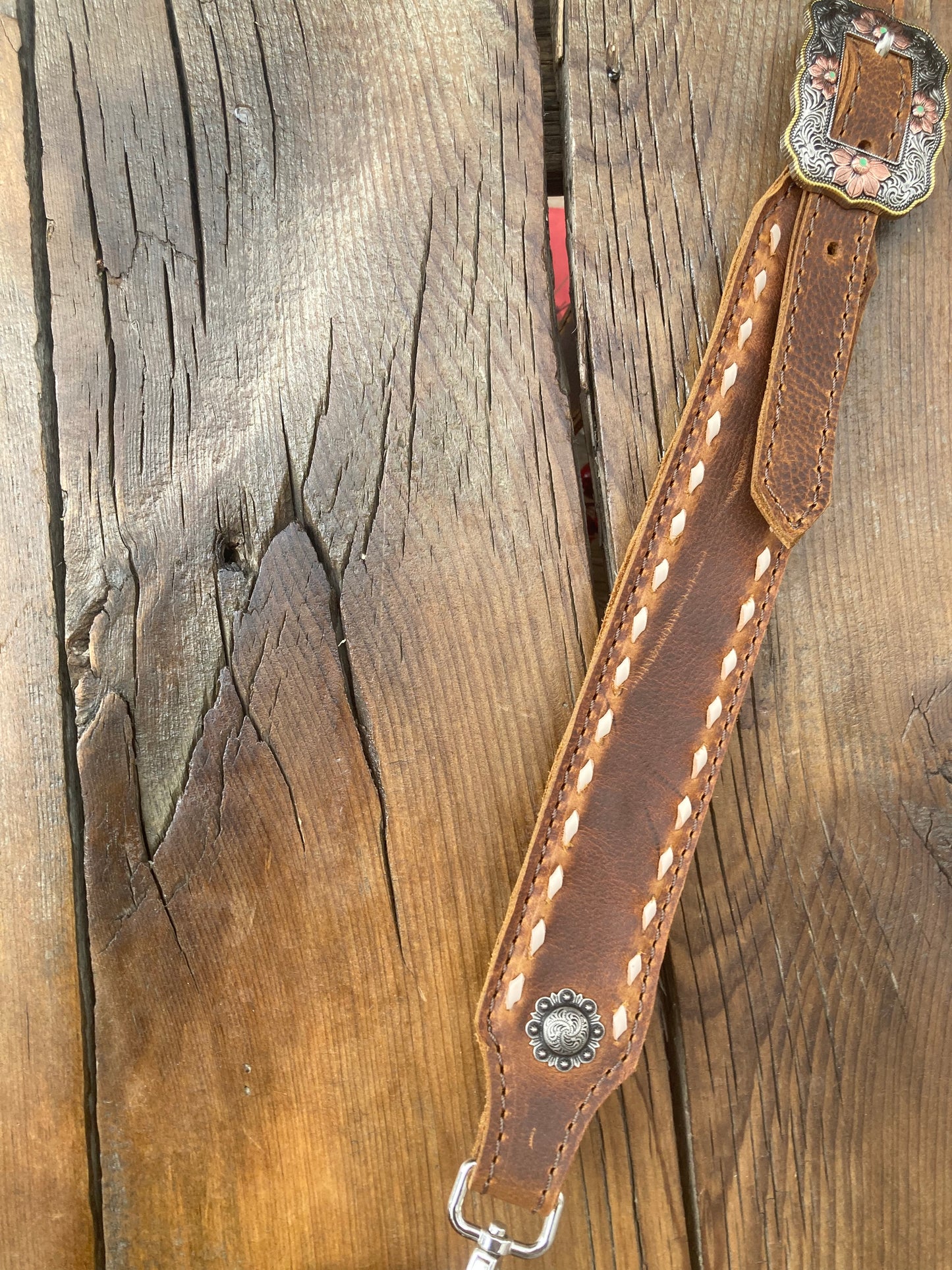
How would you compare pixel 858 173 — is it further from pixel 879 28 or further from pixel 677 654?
pixel 677 654

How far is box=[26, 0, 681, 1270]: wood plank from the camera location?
0.93 meters

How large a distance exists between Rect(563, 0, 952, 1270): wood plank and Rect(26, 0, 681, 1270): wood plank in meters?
0.08

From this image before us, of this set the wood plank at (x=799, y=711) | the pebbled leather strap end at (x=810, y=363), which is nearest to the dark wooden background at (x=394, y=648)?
the wood plank at (x=799, y=711)

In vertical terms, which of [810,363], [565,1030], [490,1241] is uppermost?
[810,363]

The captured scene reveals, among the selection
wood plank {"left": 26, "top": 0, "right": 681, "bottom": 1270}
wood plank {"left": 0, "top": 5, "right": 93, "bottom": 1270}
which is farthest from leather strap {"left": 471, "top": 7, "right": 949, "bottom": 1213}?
wood plank {"left": 0, "top": 5, "right": 93, "bottom": 1270}

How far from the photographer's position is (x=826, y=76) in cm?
83

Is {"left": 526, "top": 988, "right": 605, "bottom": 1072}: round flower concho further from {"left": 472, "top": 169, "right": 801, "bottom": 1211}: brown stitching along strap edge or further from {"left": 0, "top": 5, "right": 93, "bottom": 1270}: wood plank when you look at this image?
{"left": 0, "top": 5, "right": 93, "bottom": 1270}: wood plank

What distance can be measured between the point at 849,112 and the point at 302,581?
0.76 meters

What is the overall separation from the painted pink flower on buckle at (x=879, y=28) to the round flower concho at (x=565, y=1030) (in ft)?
3.40

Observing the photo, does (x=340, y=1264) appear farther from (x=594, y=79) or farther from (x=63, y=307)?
(x=594, y=79)

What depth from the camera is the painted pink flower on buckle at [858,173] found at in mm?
831

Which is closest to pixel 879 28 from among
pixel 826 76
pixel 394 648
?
pixel 826 76

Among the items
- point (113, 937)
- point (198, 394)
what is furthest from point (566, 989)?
point (198, 394)

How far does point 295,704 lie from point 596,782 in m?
0.36
